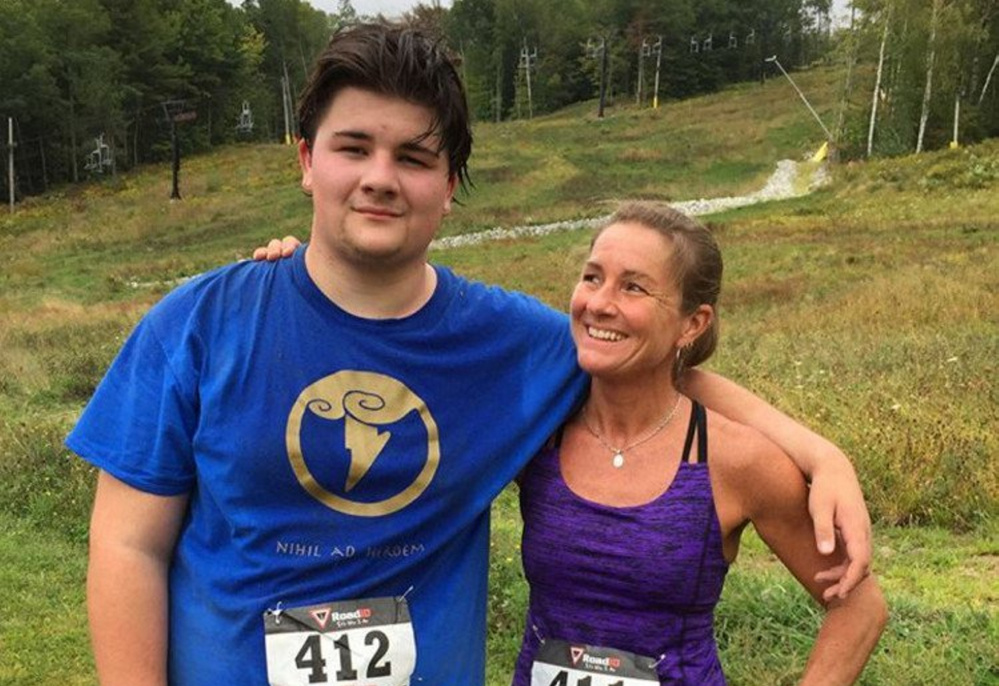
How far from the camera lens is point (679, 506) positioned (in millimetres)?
2023

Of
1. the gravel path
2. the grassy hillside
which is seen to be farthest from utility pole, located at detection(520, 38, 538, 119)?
the grassy hillside

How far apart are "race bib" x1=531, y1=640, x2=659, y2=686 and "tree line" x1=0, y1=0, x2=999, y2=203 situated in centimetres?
2730

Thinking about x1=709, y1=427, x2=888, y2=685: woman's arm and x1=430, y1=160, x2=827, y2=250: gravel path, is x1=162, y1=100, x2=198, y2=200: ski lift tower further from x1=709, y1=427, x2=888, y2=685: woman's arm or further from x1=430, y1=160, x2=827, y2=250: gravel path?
x1=709, y1=427, x2=888, y2=685: woman's arm

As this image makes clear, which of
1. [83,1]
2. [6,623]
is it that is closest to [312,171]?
[6,623]

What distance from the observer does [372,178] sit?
71.4 inches

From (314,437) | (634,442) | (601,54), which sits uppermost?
(601,54)

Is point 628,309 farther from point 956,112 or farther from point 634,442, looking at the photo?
point 956,112

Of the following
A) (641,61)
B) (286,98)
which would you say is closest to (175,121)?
(286,98)

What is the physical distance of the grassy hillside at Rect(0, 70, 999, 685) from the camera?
14.5 feet

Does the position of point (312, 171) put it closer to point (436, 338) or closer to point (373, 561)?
point (436, 338)

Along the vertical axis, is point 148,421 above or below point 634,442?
above

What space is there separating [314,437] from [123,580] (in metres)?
0.44

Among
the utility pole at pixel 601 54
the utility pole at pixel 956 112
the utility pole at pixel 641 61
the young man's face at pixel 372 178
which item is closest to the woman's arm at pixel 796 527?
the young man's face at pixel 372 178

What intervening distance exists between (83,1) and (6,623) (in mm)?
66962
